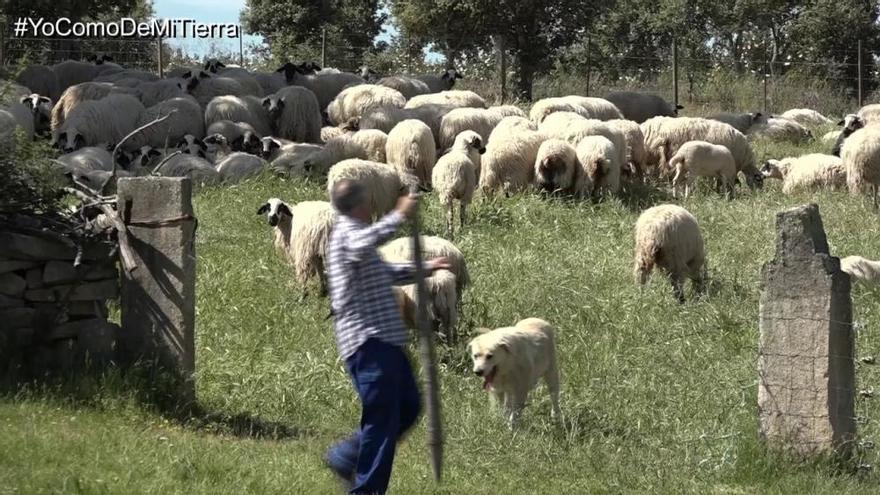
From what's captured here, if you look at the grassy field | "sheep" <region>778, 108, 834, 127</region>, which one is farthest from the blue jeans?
"sheep" <region>778, 108, 834, 127</region>

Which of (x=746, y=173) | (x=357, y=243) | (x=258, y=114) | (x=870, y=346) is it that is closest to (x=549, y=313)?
(x=870, y=346)

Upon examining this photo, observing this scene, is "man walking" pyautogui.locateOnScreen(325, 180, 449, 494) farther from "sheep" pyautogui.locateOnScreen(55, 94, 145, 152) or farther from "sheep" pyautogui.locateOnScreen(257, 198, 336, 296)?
"sheep" pyautogui.locateOnScreen(55, 94, 145, 152)

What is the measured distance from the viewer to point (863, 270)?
1191cm

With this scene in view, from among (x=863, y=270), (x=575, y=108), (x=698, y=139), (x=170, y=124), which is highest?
(x=575, y=108)

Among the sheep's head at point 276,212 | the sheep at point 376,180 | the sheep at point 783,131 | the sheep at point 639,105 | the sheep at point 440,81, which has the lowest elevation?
the sheep's head at point 276,212

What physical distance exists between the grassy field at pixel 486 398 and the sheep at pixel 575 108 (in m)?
6.91

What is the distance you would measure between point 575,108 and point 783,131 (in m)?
6.09

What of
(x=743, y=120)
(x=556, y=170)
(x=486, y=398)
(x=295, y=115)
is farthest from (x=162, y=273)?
(x=743, y=120)

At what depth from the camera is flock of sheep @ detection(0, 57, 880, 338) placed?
13.0 m

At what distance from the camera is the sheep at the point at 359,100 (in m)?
22.7

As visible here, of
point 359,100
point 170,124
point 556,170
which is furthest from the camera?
point 359,100

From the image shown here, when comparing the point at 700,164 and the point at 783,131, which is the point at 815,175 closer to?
the point at 700,164

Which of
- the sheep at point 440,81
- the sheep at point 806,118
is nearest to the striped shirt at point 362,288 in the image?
the sheep at point 440,81

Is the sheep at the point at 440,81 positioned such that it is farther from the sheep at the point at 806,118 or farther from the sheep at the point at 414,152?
the sheep at the point at 414,152
